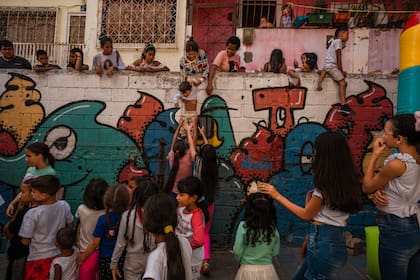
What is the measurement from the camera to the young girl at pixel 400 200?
2.91m

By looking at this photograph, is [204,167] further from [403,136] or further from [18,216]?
[403,136]

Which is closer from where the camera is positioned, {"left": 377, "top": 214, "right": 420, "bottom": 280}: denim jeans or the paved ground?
{"left": 377, "top": 214, "right": 420, "bottom": 280}: denim jeans

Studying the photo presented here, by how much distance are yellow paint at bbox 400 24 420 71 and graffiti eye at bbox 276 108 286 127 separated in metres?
1.68

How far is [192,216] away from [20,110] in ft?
12.3

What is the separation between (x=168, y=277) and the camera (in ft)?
7.93

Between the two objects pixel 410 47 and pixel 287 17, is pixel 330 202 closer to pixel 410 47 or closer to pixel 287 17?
pixel 410 47

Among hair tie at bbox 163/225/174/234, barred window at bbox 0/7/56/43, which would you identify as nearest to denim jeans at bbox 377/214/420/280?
hair tie at bbox 163/225/174/234

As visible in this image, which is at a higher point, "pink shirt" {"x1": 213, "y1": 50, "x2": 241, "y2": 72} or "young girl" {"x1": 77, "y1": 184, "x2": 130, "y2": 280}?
"pink shirt" {"x1": 213, "y1": 50, "x2": 241, "y2": 72}

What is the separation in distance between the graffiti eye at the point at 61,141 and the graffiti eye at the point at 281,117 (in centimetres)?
295

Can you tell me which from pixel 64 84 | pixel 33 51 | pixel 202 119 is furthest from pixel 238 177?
pixel 33 51

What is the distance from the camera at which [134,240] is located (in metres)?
3.21

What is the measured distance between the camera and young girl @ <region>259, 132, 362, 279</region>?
2.74 m

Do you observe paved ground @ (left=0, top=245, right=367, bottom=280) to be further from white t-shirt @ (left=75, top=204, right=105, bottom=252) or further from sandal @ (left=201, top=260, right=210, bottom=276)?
white t-shirt @ (left=75, top=204, right=105, bottom=252)

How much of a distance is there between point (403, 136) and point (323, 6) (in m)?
7.83
